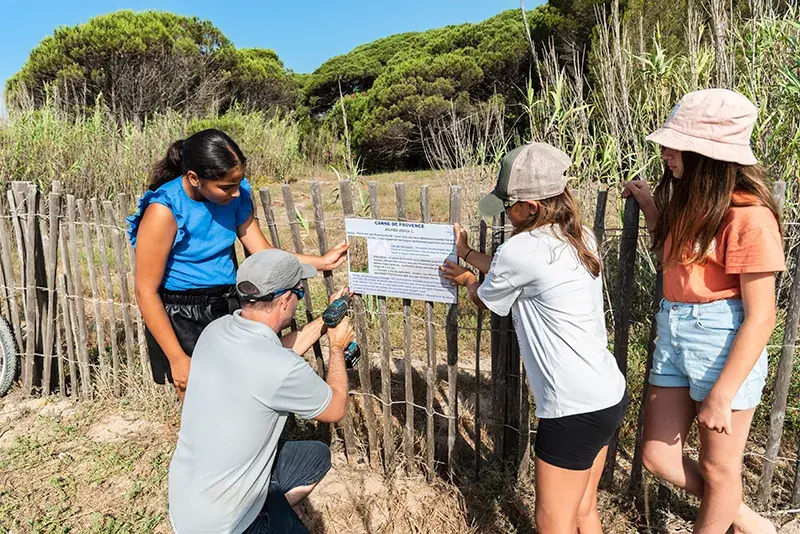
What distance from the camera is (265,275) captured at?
1676mm

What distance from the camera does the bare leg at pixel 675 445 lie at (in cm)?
182

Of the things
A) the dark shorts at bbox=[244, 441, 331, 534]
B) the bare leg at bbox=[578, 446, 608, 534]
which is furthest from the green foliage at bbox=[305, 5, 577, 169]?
the bare leg at bbox=[578, 446, 608, 534]

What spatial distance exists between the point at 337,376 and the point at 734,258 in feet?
4.36

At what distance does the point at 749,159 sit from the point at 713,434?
85 centimetres

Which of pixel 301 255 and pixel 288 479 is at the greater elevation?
pixel 301 255

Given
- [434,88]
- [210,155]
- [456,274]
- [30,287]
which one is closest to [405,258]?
[456,274]

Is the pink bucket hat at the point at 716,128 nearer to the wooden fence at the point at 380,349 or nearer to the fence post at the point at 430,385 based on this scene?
the wooden fence at the point at 380,349

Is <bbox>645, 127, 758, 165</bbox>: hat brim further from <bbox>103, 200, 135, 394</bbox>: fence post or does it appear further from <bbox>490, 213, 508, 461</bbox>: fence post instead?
<bbox>103, 200, 135, 394</bbox>: fence post

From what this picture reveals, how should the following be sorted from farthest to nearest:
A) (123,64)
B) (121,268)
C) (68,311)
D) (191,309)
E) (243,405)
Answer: (123,64) → (68,311) → (121,268) → (191,309) → (243,405)

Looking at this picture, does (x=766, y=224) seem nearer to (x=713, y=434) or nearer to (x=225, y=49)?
(x=713, y=434)

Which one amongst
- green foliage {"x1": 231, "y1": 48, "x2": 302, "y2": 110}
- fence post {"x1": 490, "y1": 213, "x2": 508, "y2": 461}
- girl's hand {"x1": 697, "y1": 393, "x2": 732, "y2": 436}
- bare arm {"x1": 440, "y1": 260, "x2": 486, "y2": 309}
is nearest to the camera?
girl's hand {"x1": 697, "y1": 393, "x2": 732, "y2": 436}

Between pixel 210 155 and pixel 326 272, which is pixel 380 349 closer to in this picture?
pixel 326 272

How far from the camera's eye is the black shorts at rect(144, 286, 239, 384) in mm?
2234

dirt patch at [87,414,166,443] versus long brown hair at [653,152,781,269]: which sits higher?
long brown hair at [653,152,781,269]
